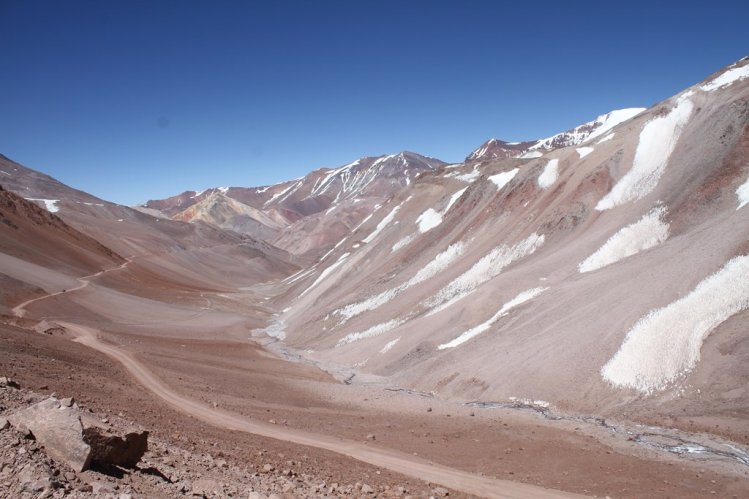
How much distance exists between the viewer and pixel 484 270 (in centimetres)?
3716

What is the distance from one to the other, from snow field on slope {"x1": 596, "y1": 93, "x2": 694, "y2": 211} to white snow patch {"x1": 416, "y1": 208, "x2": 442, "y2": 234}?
24178 millimetres

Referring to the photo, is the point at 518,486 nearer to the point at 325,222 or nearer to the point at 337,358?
the point at 337,358

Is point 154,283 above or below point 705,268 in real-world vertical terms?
below

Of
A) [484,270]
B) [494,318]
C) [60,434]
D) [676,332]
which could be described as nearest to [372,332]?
[484,270]

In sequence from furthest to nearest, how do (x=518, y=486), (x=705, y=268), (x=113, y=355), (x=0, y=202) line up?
(x=0, y=202) → (x=113, y=355) → (x=705, y=268) → (x=518, y=486)

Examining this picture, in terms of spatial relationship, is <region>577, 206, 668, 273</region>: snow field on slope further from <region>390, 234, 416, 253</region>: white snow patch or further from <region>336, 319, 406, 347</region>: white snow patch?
<region>390, 234, 416, 253</region>: white snow patch

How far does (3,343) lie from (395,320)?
2285cm

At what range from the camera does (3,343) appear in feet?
59.5

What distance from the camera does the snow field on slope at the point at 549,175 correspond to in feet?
146

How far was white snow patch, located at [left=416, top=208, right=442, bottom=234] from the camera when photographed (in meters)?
59.7

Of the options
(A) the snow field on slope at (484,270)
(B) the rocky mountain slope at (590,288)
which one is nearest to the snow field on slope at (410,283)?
→ (B) the rocky mountain slope at (590,288)

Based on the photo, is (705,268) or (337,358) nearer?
(705,268)

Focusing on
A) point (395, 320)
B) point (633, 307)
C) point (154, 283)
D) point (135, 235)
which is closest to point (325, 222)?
point (135, 235)

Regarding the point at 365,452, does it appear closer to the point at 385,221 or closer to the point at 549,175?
the point at 549,175
